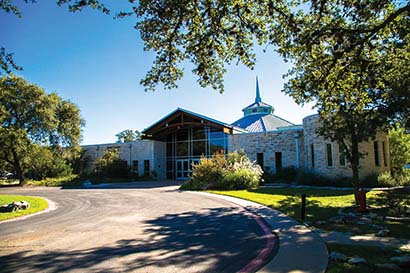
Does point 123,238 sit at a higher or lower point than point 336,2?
lower

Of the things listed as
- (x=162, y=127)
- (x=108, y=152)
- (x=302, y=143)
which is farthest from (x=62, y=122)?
(x=302, y=143)

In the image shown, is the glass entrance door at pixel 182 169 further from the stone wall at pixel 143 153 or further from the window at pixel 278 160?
the window at pixel 278 160

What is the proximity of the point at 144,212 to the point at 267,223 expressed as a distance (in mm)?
5058

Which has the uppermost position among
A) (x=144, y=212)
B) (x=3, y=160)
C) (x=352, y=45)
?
(x=352, y=45)

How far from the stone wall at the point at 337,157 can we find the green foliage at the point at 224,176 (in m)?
5.08

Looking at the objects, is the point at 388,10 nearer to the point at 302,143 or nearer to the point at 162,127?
the point at 302,143

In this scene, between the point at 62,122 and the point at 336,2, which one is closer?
the point at 336,2

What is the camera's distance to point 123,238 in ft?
23.8

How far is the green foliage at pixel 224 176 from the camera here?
66.2 feet

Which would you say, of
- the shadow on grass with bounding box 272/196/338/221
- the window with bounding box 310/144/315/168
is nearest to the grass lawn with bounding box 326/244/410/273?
the shadow on grass with bounding box 272/196/338/221

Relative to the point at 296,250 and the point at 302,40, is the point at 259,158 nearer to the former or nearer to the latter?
the point at 302,40

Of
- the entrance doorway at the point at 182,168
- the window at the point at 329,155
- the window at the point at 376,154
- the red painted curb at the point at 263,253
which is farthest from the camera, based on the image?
the entrance doorway at the point at 182,168

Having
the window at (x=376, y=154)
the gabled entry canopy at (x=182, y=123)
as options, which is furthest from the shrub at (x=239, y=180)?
the gabled entry canopy at (x=182, y=123)

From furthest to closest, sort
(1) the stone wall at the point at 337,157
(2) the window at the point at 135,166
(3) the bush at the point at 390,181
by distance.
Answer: (2) the window at the point at 135,166
(1) the stone wall at the point at 337,157
(3) the bush at the point at 390,181
